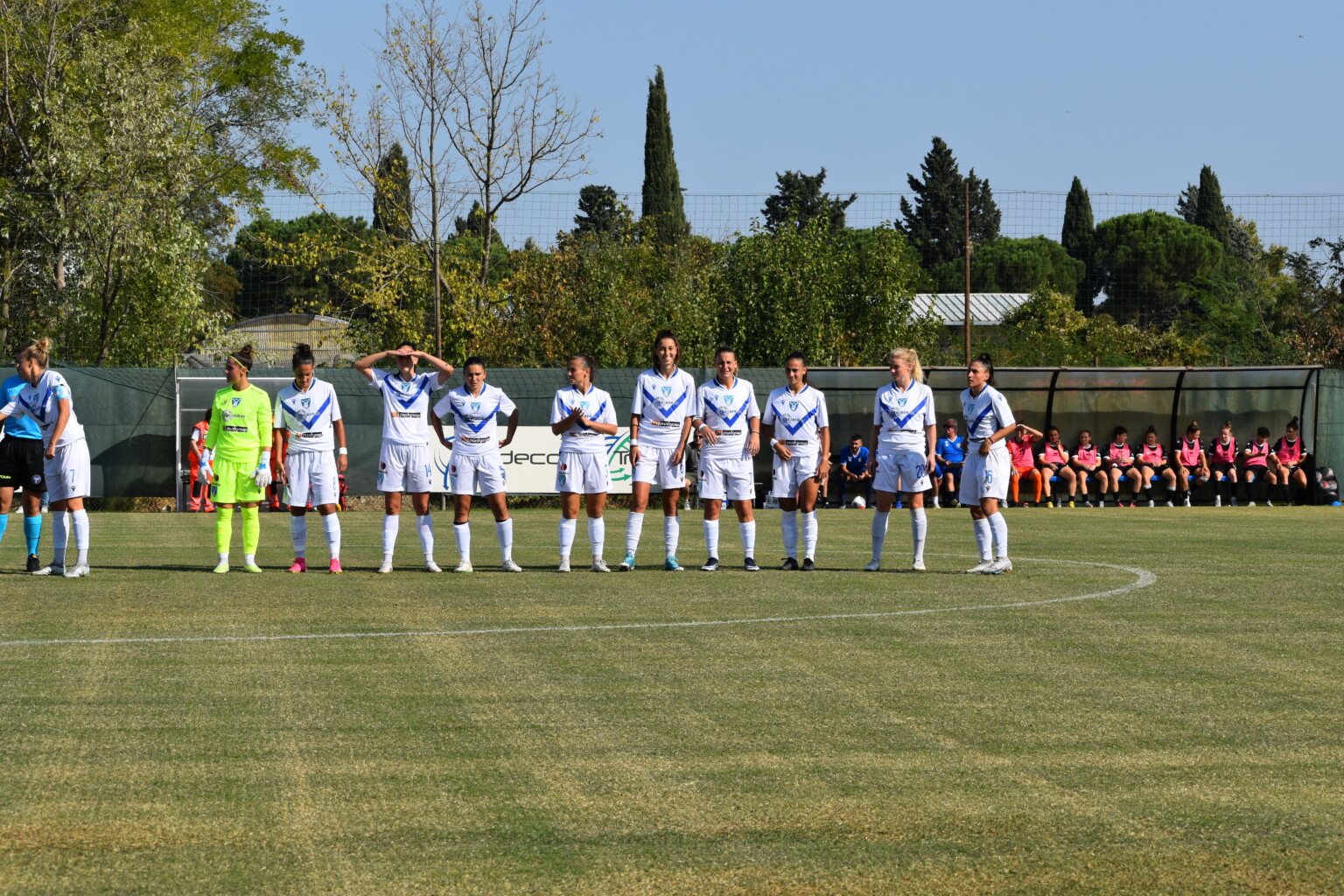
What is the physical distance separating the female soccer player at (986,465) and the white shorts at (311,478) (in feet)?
19.0

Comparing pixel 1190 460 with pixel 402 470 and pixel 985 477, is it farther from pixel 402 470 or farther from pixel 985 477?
pixel 402 470

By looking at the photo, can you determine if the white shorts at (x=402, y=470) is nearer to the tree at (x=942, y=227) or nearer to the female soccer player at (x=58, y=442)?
the female soccer player at (x=58, y=442)

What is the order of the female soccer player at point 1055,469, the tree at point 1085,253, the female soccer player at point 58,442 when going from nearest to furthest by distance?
1. the female soccer player at point 58,442
2. the female soccer player at point 1055,469
3. the tree at point 1085,253

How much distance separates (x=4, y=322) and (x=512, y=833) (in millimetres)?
35424

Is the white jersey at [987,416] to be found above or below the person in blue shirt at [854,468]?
above

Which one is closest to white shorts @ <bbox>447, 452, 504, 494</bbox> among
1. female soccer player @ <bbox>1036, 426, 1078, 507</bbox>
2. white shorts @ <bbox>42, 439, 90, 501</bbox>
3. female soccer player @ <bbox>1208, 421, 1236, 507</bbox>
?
white shorts @ <bbox>42, 439, 90, 501</bbox>

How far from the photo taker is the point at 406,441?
1389cm

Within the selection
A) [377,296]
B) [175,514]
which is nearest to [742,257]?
[377,296]

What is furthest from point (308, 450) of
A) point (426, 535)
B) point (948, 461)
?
point (948, 461)

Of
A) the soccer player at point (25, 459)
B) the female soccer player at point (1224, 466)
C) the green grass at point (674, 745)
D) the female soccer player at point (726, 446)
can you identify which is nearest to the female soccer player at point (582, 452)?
the female soccer player at point (726, 446)

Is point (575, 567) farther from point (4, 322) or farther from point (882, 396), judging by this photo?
point (4, 322)

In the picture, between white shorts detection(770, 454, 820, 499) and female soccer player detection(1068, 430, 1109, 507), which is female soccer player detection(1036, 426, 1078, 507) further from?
white shorts detection(770, 454, 820, 499)

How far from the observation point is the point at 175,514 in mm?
24812

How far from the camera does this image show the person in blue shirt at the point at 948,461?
26.4m
